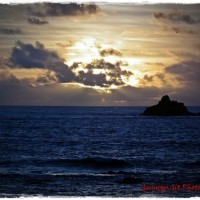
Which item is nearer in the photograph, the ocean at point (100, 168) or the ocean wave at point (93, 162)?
the ocean at point (100, 168)

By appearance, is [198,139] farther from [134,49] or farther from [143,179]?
[134,49]

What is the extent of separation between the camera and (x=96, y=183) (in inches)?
533

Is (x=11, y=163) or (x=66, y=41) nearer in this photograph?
(x=66, y=41)

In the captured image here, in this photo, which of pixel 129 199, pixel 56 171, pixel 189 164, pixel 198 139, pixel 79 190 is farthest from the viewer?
pixel 198 139

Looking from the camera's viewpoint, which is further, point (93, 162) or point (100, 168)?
point (93, 162)

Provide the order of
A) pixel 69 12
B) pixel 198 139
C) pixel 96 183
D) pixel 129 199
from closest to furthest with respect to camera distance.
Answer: pixel 129 199
pixel 69 12
pixel 96 183
pixel 198 139

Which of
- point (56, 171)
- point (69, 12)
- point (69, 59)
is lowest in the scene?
point (56, 171)

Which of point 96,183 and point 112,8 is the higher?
point 112,8

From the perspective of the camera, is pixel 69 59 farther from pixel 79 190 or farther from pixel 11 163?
pixel 11 163

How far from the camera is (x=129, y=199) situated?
1009cm

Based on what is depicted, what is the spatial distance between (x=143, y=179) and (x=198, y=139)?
1391 cm

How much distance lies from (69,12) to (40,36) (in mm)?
2343

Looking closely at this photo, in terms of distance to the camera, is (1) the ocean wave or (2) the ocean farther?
(1) the ocean wave

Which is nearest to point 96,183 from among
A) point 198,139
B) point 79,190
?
point 79,190
